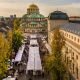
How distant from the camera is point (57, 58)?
129 ft

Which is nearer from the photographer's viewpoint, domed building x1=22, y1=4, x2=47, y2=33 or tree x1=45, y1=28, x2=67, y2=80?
tree x1=45, y1=28, x2=67, y2=80

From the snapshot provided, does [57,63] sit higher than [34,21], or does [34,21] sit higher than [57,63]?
[57,63]

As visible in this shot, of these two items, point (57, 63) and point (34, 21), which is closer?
point (57, 63)

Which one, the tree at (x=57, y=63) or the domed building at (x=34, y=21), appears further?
the domed building at (x=34, y=21)

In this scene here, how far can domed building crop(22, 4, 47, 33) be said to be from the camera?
17150 cm

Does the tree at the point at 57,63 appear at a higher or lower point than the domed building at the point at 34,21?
higher

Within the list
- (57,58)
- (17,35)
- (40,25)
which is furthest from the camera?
(40,25)

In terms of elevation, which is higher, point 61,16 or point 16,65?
point 61,16

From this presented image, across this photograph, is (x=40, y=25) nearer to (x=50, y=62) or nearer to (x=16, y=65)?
(x=16, y=65)

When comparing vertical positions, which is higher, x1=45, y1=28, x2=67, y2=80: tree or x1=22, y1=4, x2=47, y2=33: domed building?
x1=45, y1=28, x2=67, y2=80: tree

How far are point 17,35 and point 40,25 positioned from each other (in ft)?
330

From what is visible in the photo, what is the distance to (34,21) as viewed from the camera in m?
182

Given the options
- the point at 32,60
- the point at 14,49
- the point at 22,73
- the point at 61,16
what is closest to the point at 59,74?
the point at 22,73

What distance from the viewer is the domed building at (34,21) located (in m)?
172
